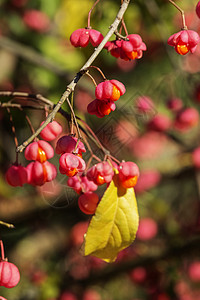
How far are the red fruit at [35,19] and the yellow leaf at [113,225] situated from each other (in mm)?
2335

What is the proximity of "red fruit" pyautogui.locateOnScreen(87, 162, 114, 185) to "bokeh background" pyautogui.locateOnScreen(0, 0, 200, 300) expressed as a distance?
0.44 meters

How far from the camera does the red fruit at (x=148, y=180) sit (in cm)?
257

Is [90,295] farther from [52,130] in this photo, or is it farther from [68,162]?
[68,162]

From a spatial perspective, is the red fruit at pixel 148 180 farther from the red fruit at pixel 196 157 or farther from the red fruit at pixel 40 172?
the red fruit at pixel 40 172

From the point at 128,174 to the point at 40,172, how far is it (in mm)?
205

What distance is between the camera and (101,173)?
2.89 ft

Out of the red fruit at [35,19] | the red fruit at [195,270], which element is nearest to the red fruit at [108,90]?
the red fruit at [195,270]

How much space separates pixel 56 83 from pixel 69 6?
45 cm

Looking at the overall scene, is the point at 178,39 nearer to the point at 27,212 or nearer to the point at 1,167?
the point at 27,212

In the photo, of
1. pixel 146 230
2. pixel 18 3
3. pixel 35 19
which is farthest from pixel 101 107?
pixel 18 3

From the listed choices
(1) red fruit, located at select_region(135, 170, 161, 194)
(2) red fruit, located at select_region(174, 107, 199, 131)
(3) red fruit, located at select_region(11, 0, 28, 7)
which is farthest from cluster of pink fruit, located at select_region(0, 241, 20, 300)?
(3) red fruit, located at select_region(11, 0, 28, 7)

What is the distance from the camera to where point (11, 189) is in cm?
277

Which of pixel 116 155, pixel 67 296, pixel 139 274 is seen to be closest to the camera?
pixel 116 155

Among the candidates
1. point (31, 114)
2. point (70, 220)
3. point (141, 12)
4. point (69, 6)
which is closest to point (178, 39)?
point (141, 12)
